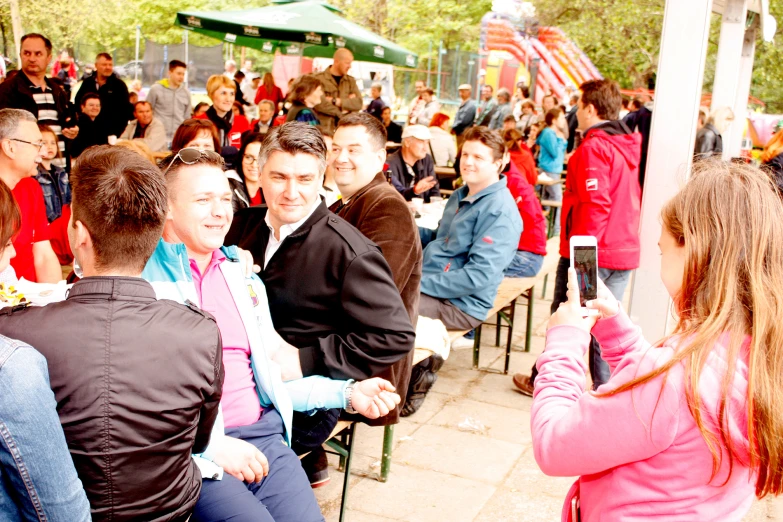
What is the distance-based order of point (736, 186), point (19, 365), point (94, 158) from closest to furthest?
1. point (19, 365)
2. point (736, 186)
3. point (94, 158)

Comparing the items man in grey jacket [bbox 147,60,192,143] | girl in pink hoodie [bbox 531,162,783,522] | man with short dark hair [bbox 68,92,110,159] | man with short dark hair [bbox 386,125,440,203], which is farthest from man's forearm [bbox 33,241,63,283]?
man in grey jacket [bbox 147,60,192,143]

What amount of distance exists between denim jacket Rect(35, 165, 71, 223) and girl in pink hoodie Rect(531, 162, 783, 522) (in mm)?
4974

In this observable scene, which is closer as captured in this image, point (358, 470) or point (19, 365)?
point (19, 365)

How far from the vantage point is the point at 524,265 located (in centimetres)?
571

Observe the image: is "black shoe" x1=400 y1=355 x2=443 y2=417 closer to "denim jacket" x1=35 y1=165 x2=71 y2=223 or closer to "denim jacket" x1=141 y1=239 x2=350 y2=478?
"denim jacket" x1=141 y1=239 x2=350 y2=478

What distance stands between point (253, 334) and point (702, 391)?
1467mm

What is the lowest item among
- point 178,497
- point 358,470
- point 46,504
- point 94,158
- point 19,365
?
point 358,470

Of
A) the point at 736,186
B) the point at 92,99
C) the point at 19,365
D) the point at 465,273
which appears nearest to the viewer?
the point at 19,365

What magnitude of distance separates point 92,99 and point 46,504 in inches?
334

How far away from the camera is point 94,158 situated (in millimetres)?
1733

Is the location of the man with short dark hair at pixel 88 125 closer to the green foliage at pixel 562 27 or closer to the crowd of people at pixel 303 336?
the green foliage at pixel 562 27

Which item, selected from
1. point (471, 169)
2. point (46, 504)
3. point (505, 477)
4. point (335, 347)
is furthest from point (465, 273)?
point (46, 504)

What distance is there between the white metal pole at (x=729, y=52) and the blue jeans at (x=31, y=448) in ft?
25.7

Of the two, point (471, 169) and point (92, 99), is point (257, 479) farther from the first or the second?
point (92, 99)
